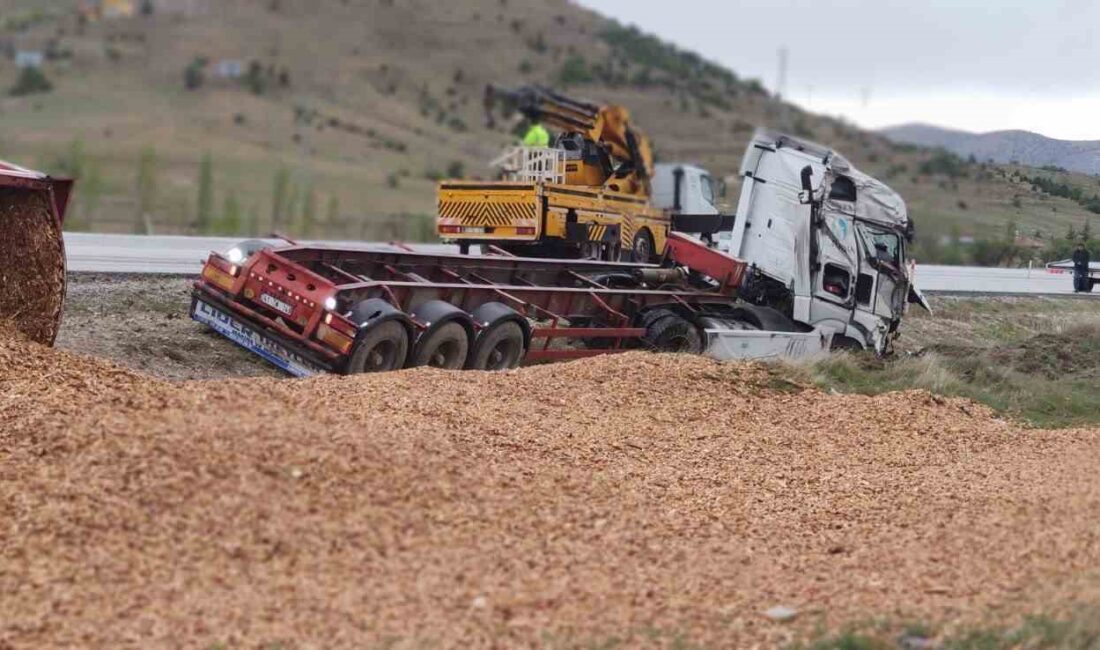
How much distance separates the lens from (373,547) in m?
7.37

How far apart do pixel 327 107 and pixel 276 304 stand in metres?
58.8

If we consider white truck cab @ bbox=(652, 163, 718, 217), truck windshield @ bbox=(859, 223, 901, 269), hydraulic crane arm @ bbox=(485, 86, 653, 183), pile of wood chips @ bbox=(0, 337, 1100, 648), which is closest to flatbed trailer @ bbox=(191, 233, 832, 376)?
truck windshield @ bbox=(859, 223, 901, 269)

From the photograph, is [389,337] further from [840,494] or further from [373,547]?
[373,547]

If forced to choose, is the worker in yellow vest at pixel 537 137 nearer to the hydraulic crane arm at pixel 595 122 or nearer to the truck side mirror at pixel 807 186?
the hydraulic crane arm at pixel 595 122

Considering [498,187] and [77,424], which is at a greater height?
[498,187]

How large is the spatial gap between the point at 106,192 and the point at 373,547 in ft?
156

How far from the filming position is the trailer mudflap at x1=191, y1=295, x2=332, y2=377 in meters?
13.5

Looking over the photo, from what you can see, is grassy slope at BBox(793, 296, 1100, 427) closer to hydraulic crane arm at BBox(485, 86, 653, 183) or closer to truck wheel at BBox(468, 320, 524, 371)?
truck wheel at BBox(468, 320, 524, 371)

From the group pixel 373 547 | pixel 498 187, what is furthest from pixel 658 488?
pixel 498 187

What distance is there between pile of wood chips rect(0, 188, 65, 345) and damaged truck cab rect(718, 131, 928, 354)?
9.30 m

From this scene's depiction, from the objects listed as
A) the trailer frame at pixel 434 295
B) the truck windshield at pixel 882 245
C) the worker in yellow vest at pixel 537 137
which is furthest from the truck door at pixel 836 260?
the worker in yellow vest at pixel 537 137

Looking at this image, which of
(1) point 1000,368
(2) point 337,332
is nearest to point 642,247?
(1) point 1000,368

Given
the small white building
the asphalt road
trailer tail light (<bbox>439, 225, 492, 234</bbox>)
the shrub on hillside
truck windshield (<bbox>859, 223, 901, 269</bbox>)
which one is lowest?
the asphalt road

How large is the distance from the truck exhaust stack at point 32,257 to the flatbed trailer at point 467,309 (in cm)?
235
